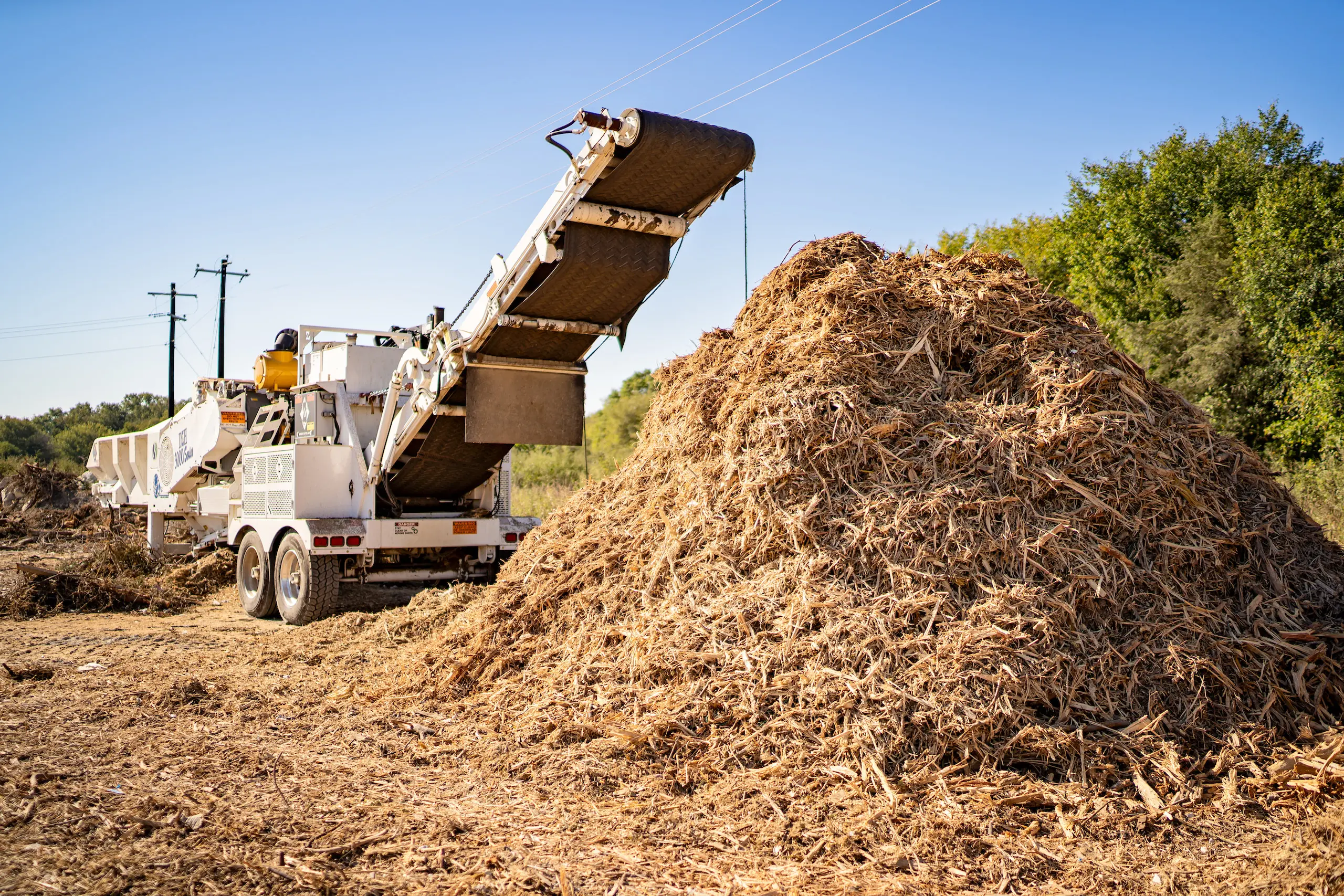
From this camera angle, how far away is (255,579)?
1130 cm

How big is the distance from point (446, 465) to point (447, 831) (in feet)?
20.3

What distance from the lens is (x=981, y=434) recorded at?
5590mm

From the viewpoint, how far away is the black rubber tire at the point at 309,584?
32.6ft

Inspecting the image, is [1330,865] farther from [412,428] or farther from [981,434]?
[412,428]

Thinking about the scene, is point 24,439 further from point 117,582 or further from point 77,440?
point 117,582

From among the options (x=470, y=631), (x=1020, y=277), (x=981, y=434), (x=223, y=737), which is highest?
(x=1020, y=277)

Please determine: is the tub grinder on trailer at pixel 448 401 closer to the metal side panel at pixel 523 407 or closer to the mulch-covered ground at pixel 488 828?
the metal side panel at pixel 523 407

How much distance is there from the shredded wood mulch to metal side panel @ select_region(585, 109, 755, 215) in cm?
102

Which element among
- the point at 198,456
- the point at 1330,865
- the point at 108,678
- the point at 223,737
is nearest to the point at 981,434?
the point at 1330,865

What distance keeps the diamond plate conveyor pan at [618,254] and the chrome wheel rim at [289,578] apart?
1843mm

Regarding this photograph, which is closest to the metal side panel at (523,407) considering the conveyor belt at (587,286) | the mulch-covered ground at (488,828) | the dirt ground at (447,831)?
the conveyor belt at (587,286)

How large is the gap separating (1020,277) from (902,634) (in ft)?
10.1

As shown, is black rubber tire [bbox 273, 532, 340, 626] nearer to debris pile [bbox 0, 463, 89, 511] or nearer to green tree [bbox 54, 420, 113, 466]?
debris pile [bbox 0, 463, 89, 511]

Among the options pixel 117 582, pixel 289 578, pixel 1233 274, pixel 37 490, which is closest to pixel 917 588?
pixel 289 578
